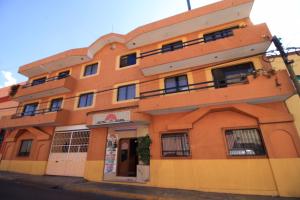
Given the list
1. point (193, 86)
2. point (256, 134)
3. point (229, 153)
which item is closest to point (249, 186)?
point (229, 153)

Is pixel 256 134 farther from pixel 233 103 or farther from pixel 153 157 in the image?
pixel 153 157

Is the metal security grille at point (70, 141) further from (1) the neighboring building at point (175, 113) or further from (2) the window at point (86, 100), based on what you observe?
(2) the window at point (86, 100)

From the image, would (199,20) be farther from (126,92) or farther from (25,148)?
(25,148)

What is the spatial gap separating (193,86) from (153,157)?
5.39 m

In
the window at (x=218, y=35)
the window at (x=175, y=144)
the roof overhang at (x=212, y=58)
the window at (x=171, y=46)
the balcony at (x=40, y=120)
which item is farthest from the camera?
the balcony at (x=40, y=120)

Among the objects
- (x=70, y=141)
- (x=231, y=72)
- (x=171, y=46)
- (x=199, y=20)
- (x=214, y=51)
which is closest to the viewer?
(x=214, y=51)

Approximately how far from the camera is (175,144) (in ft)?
33.9

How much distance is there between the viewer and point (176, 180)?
9.45 meters

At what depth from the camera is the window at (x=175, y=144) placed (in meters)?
10.0

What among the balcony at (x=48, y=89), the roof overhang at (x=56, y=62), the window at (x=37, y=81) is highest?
the roof overhang at (x=56, y=62)

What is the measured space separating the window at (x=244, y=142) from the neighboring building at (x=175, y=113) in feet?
0.16

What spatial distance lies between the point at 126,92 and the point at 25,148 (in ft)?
38.7

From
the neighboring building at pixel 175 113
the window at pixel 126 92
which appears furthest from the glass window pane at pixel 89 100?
the window at pixel 126 92

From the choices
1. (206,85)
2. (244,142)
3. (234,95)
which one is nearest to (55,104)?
(206,85)
